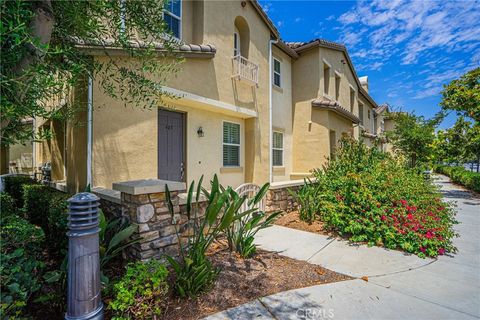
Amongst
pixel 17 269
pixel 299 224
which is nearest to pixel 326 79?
pixel 299 224

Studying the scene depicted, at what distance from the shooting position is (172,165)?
7422 mm

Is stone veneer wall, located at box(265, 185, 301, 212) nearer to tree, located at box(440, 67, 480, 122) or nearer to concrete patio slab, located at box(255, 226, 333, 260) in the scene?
concrete patio slab, located at box(255, 226, 333, 260)

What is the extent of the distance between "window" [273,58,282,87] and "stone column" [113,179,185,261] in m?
9.48

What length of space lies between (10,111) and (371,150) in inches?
333

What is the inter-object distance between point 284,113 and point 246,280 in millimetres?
9804

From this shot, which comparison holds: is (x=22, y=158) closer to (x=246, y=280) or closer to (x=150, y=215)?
(x=150, y=215)

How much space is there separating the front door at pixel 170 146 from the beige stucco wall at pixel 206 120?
25 cm

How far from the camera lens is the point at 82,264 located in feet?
8.15

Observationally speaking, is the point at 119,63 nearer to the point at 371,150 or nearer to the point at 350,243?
the point at 350,243

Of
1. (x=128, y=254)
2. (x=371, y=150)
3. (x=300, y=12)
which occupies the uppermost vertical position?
(x=300, y=12)

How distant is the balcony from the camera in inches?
336

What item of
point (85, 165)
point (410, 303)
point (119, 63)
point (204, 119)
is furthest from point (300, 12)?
point (410, 303)
